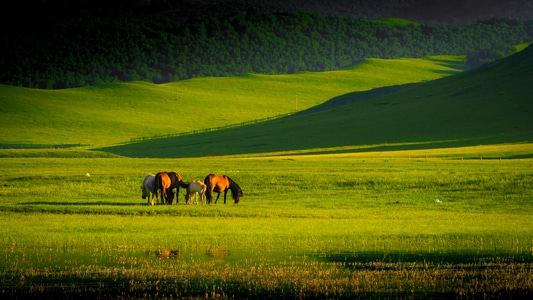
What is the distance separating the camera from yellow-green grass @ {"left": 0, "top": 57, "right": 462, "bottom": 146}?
138250 millimetres

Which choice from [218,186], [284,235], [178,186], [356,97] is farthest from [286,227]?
[356,97]

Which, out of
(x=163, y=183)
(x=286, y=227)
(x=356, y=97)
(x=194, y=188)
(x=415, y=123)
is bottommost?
(x=286, y=227)

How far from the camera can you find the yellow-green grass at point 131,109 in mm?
138250

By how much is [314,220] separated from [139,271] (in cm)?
1326

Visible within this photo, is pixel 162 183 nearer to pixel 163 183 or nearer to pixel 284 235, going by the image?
pixel 163 183

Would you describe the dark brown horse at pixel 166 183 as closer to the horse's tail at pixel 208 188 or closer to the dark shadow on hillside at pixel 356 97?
the horse's tail at pixel 208 188

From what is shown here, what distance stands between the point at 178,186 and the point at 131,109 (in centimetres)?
12315

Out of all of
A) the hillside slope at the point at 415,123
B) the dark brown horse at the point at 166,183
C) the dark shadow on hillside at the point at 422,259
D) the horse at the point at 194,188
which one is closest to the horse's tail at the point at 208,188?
the horse at the point at 194,188

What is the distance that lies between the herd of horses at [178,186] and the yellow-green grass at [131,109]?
8729cm

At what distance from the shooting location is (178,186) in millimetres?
41969

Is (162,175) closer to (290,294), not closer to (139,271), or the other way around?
(139,271)

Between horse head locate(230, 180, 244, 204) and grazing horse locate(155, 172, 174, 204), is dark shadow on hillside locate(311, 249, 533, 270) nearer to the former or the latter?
grazing horse locate(155, 172, 174, 204)

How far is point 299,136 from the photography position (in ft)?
362

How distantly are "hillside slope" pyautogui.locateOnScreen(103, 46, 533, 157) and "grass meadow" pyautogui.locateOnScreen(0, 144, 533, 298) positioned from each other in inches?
1706
